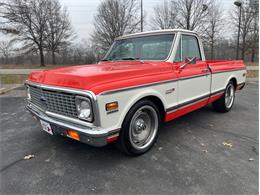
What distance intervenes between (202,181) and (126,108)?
137cm

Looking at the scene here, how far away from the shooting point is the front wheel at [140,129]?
2.93 m

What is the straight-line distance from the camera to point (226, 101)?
567 centimetres

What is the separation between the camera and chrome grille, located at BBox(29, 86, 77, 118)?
269 centimetres

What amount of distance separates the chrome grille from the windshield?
5.80 ft

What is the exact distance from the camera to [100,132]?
8.21 ft

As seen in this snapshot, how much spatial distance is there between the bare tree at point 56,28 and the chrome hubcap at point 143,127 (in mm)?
31730

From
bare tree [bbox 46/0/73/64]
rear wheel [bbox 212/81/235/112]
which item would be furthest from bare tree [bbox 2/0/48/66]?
rear wheel [bbox 212/81/235/112]

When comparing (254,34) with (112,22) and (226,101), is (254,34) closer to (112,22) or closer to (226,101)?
(112,22)

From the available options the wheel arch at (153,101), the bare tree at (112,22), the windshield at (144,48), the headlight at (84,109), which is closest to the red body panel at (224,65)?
the windshield at (144,48)

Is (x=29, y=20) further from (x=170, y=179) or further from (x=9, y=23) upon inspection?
(x=170, y=179)

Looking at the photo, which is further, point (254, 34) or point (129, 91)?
point (254, 34)

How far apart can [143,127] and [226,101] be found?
3.37 metres

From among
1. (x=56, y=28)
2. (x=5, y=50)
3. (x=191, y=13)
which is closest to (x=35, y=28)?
(x=56, y=28)

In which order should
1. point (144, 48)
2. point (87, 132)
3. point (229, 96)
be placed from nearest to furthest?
point (87, 132), point (144, 48), point (229, 96)
